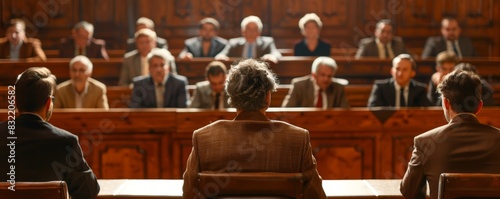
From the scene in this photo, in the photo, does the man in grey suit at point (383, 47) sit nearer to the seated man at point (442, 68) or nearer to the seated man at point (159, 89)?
the seated man at point (442, 68)

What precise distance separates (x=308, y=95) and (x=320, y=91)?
0.32ft

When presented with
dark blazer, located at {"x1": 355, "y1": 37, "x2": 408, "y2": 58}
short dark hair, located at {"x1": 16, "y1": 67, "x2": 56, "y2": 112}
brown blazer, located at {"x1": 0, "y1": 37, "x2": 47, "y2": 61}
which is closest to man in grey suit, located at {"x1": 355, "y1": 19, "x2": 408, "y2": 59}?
dark blazer, located at {"x1": 355, "y1": 37, "x2": 408, "y2": 58}

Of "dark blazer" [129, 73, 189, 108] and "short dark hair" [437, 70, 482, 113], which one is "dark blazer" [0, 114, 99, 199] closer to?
"short dark hair" [437, 70, 482, 113]

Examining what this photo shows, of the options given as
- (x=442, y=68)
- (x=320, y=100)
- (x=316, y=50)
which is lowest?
(x=320, y=100)

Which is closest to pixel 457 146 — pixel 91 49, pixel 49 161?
pixel 49 161

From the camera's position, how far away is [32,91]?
218 centimetres

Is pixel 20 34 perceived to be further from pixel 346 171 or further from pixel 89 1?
pixel 346 171

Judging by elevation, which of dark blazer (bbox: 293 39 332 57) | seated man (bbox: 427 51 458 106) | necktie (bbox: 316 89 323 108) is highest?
dark blazer (bbox: 293 39 332 57)

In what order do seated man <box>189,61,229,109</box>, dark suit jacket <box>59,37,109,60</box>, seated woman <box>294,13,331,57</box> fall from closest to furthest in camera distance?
1. seated man <box>189,61,229,109</box>
2. seated woman <box>294,13,331,57</box>
3. dark suit jacket <box>59,37,109,60</box>

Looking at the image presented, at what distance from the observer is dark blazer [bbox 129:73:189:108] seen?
5246 mm

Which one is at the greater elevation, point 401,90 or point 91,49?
point 91,49

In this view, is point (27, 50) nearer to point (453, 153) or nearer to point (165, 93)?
point (165, 93)

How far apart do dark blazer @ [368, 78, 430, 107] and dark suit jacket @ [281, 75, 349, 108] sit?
0.83ft

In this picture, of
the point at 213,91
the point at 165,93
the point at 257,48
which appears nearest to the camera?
the point at 213,91
